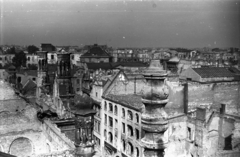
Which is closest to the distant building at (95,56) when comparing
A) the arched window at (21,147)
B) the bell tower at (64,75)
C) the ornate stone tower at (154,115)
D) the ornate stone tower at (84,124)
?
the bell tower at (64,75)

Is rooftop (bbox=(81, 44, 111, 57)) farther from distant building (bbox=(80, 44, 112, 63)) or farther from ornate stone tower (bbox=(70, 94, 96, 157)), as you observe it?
ornate stone tower (bbox=(70, 94, 96, 157))

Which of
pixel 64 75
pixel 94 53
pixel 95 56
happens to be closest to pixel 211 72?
pixel 64 75

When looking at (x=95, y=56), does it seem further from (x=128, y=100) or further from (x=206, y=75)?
(x=128, y=100)

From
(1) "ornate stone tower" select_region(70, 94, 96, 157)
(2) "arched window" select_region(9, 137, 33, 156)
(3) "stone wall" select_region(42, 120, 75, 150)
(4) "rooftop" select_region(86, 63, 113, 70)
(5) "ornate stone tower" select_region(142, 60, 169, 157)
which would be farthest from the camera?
(4) "rooftop" select_region(86, 63, 113, 70)

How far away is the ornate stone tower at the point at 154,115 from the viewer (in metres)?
4.77

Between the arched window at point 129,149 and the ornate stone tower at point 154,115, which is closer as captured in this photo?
the ornate stone tower at point 154,115

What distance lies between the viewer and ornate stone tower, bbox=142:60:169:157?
4.77 meters

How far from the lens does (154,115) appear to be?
4.82 meters

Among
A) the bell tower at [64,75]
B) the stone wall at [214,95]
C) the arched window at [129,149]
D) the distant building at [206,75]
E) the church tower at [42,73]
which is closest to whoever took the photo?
the bell tower at [64,75]

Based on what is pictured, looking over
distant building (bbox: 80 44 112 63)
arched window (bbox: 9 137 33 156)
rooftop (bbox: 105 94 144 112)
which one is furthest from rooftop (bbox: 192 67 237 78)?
distant building (bbox: 80 44 112 63)

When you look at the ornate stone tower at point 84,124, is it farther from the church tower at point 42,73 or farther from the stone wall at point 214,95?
the church tower at point 42,73

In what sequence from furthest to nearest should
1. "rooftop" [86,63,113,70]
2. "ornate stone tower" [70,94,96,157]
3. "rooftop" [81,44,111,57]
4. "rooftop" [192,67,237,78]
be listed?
"rooftop" [81,44,111,57] < "rooftop" [86,63,113,70] < "rooftop" [192,67,237,78] < "ornate stone tower" [70,94,96,157]

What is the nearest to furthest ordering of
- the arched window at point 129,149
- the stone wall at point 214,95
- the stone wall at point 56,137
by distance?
the stone wall at point 56,137, the arched window at point 129,149, the stone wall at point 214,95

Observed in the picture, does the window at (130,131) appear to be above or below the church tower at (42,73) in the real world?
below
